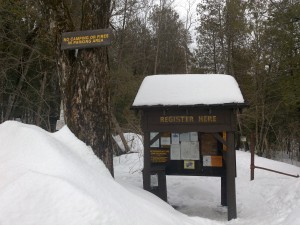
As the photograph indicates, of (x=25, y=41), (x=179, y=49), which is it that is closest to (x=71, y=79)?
(x=25, y=41)

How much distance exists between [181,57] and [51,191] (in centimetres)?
2687

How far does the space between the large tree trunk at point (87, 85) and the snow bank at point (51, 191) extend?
151 centimetres

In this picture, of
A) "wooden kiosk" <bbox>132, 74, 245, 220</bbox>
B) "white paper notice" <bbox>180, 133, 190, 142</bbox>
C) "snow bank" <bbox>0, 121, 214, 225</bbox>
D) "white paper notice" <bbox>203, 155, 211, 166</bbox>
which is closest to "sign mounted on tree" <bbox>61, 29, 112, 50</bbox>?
"snow bank" <bbox>0, 121, 214, 225</bbox>

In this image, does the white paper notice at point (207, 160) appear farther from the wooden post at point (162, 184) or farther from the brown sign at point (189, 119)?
the brown sign at point (189, 119)

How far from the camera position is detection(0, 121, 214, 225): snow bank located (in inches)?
142

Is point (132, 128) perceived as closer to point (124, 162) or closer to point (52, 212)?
point (124, 162)

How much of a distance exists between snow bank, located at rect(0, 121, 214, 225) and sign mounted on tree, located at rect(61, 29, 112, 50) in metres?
1.99

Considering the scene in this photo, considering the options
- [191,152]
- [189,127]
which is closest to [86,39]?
[189,127]

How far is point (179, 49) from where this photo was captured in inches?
1177

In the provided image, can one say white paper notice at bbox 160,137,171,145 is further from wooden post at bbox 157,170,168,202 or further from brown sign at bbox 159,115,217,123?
brown sign at bbox 159,115,217,123

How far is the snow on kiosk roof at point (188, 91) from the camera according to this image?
848cm

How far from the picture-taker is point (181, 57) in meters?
30.0

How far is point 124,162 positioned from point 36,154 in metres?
10.3

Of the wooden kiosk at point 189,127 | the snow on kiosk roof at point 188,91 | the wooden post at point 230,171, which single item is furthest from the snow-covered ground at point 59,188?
the snow on kiosk roof at point 188,91
